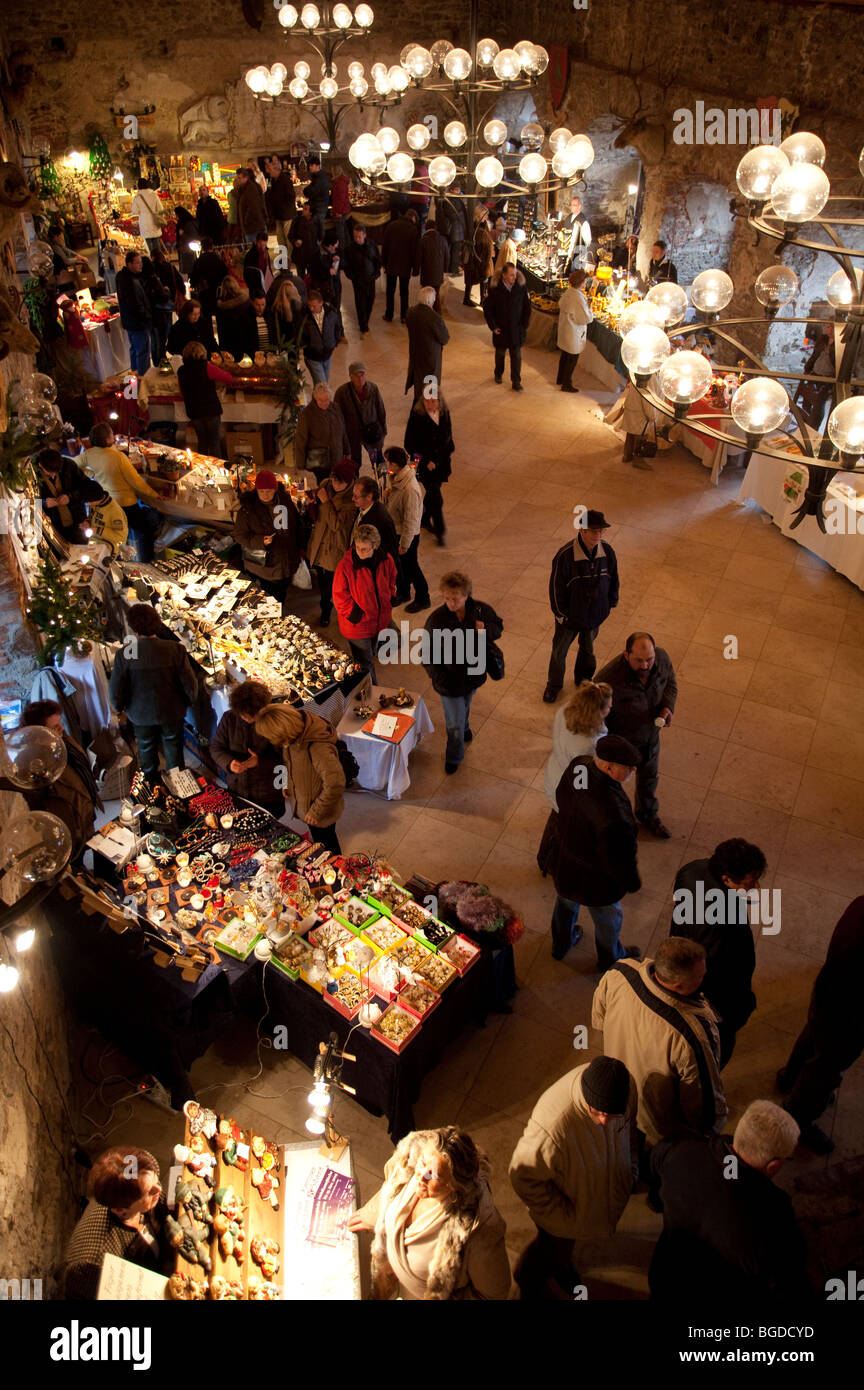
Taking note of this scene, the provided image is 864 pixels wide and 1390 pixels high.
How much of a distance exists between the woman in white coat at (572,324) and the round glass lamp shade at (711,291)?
5802mm

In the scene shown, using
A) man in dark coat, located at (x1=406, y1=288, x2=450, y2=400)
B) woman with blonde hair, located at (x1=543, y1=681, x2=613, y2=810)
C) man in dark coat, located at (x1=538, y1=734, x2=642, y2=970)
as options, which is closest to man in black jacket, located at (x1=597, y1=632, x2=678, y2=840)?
woman with blonde hair, located at (x1=543, y1=681, x2=613, y2=810)

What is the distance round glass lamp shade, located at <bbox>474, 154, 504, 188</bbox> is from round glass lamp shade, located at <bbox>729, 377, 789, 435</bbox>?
14.9ft

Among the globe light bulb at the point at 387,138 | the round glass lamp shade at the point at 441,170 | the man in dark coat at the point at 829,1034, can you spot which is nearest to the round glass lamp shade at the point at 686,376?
the man in dark coat at the point at 829,1034

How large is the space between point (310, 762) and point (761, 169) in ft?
10.1

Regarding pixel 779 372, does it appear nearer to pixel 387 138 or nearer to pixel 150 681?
pixel 150 681

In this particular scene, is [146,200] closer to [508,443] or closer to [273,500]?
[508,443]

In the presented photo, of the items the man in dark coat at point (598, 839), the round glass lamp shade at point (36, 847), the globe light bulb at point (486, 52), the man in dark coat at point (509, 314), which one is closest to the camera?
the round glass lamp shade at point (36, 847)

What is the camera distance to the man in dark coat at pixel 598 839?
4.02 metres

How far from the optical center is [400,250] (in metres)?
11.4

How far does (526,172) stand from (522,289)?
234 centimetres

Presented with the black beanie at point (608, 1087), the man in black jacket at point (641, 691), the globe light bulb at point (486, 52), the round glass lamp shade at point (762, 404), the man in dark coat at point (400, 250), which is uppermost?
the globe light bulb at point (486, 52)

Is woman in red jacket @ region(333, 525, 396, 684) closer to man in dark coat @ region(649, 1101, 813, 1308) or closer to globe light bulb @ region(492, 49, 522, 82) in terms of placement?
man in dark coat @ region(649, 1101, 813, 1308)

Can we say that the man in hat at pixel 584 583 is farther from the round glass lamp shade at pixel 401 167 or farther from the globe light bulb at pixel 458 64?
the globe light bulb at pixel 458 64
